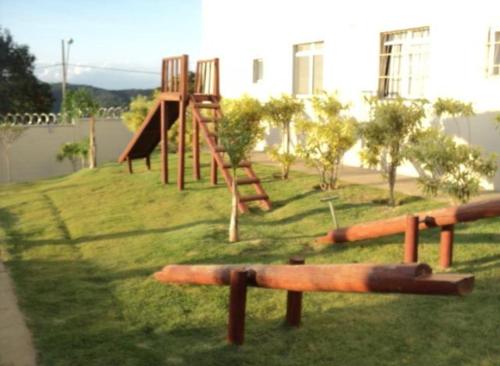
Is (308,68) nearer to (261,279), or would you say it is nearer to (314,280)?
(261,279)

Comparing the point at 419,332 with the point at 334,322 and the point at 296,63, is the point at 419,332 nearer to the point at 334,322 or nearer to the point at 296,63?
the point at 334,322

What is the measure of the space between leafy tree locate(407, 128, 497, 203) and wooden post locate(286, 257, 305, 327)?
3.51 metres

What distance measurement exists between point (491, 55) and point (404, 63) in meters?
2.25

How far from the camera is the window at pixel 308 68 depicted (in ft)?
48.0

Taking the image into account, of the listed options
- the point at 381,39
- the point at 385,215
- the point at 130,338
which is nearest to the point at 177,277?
the point at 130,338

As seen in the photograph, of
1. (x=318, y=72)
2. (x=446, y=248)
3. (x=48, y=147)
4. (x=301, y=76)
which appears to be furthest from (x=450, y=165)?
(x=48, y=147)

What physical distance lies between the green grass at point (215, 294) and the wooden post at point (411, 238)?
595mm

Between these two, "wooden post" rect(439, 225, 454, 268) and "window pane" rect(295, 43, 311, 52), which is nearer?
"wooden post" rect(439, 225, 454, 268)

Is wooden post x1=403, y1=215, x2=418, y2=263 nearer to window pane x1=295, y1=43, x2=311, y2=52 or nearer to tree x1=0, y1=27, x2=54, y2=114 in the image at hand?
window pane x1=295, y1=43, x2=311, y2=52

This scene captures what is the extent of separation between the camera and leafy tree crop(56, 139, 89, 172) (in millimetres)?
23156

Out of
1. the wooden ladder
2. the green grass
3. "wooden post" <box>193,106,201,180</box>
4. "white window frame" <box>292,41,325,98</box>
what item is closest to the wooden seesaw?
the green grass

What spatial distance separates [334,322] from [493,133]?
6182 millimetres

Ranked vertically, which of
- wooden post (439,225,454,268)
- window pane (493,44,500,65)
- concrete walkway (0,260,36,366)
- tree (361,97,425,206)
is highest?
window pane (493,44,500,65)

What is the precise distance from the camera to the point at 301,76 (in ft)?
50.8
